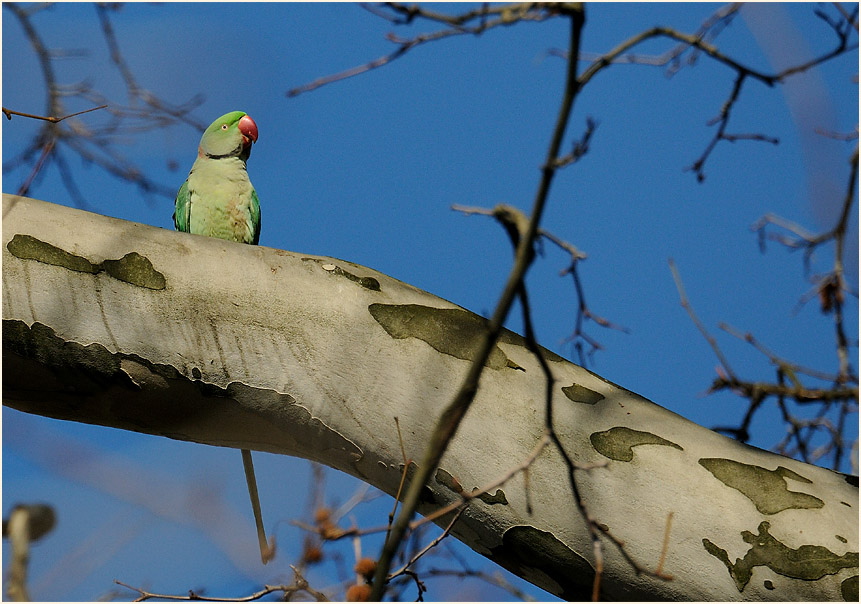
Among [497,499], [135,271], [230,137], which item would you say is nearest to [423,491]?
[497,499]

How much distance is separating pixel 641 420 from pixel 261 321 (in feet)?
2.33

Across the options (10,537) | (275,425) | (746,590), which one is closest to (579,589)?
(746,590)

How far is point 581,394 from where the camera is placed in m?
1.32

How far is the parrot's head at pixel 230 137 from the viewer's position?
2967mm

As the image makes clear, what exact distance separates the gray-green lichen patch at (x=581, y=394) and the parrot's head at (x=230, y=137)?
82.9 inches

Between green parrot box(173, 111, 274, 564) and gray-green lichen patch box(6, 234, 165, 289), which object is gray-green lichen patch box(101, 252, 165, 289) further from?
green parrot box(173, 111, 274, 564)

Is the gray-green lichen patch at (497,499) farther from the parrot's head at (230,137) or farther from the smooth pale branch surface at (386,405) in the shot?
the parrot's head at (230,137)

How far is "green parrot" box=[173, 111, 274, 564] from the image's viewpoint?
2.66 m

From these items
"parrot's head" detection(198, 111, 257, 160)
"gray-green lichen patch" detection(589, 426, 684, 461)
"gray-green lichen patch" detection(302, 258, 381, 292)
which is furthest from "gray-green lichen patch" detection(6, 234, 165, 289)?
"parrot's head" detection(198, 111, 257, 160)

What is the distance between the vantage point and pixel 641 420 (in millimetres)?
1306

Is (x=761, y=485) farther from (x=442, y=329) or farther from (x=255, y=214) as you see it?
(x=255, y=214)

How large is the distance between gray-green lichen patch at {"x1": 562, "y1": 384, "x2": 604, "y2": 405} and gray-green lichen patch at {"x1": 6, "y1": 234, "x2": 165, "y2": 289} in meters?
0.75

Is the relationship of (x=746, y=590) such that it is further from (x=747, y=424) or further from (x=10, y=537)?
(x=10, y=537)

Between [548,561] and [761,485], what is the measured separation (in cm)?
39
